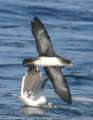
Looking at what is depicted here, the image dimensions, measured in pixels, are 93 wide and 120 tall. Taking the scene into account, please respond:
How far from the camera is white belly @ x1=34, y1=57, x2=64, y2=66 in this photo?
39.7 feet

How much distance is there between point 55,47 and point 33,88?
4.62m

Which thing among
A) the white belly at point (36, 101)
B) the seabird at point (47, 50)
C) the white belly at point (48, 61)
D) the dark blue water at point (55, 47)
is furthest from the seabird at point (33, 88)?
the white belly at point (48, 61)

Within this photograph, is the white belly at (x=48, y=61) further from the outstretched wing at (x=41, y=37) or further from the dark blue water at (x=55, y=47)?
the dark blue water at (x=55, y=47)

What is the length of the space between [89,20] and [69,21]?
1.74ft

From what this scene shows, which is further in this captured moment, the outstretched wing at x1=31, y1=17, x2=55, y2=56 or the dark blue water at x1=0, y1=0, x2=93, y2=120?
the dark blue water at x1=0, y1=0, x2=93, y2=120

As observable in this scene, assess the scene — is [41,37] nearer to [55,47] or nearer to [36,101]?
[36,101]

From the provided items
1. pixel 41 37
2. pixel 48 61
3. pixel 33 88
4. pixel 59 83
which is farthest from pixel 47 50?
pixel 33 88

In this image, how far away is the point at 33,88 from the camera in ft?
43.5

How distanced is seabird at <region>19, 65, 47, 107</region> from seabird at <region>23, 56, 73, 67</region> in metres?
0.78

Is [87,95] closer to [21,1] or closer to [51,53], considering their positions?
[51,53]

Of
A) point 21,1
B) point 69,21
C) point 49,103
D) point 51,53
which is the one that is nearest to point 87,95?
point 49,103

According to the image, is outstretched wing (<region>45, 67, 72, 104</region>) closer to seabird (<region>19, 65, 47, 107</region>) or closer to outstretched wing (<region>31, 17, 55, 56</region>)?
outstretched wing (<region>31, 17, 55, 56</region>)

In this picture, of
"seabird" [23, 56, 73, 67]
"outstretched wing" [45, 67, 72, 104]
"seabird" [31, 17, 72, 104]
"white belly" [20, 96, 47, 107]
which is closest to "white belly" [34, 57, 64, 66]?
"seabird" [23, 56, 73, 67]

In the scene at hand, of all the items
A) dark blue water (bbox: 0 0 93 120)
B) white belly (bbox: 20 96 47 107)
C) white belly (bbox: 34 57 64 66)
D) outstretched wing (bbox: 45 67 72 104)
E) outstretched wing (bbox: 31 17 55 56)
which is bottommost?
dark blue water (bbox: 0 0 93 120)
